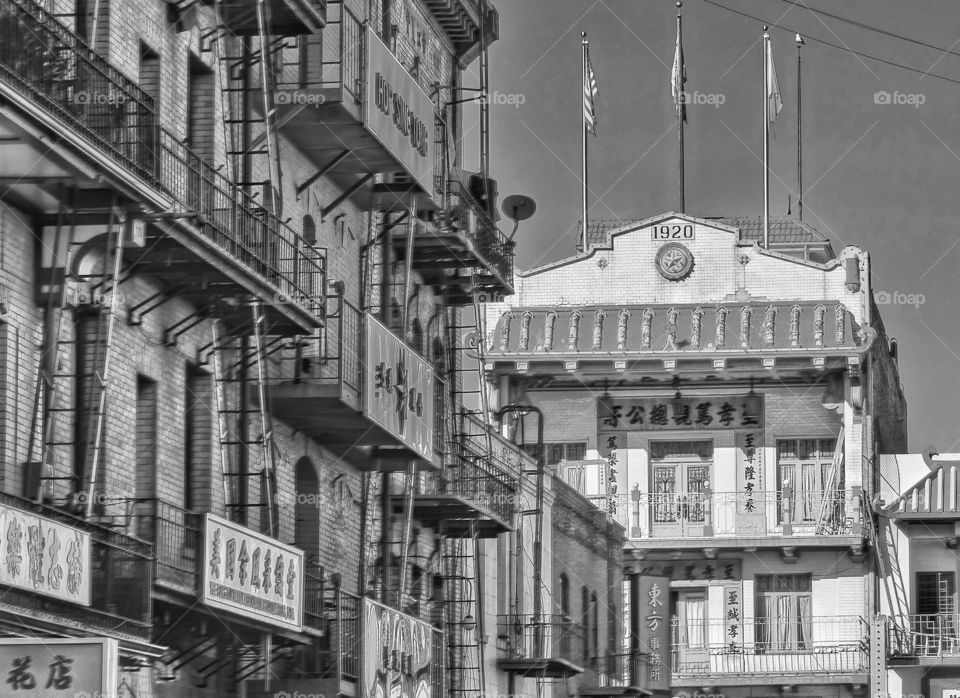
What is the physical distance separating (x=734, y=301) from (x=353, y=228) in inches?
1274

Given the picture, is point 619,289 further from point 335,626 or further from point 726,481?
point 335,626

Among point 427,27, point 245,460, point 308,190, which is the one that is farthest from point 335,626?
point 427,27

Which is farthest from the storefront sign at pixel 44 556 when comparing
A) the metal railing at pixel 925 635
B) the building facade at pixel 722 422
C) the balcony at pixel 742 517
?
the balcony at pixel 742 517

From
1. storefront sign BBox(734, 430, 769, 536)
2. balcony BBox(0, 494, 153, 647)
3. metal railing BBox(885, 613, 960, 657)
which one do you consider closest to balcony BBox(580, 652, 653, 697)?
metal railing BBox(885, 613, 960, 657)

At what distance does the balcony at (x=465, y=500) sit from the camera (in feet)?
128

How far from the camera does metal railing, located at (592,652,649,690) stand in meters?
54.7

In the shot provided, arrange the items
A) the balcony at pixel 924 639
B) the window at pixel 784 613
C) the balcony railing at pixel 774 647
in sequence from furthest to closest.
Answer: the window at pixel 784 613 < the balcony railing at pixel 774 647 < the balcony at pixel 924 639

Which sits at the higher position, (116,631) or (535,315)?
(535,315)

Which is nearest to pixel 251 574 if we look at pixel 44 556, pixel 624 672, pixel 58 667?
pixel 44 556

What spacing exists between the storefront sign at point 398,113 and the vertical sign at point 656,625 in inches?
881

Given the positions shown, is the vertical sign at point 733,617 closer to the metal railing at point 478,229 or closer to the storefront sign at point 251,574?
the metal railing at point 478,229

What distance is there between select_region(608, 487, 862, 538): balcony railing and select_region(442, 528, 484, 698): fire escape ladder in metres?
23.6

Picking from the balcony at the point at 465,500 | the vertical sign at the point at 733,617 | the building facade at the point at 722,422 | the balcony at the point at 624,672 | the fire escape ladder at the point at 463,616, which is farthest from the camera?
the vertical sign at the point at 733,617

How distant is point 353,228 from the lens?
3691cm
